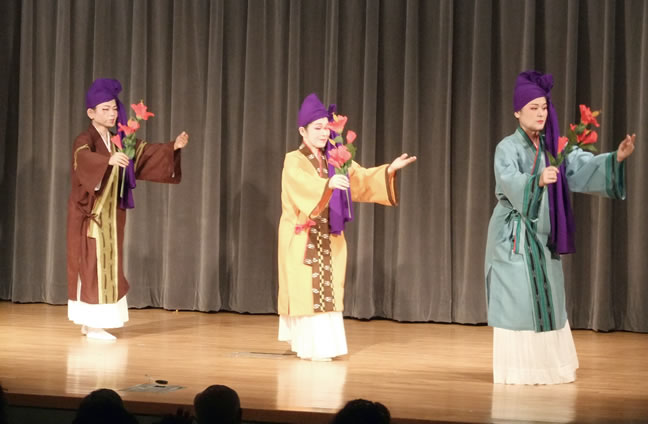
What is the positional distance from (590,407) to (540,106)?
4.79 ft

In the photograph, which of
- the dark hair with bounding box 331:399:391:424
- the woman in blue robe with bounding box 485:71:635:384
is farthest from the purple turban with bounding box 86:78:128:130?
the dark hair with bounding box 331:399:391:424

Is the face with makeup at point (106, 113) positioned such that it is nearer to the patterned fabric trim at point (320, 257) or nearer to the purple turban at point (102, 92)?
the purple turban at point (102, 92)

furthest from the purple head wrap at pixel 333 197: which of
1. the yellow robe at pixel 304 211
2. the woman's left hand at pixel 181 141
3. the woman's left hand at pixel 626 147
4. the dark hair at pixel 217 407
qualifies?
the dark hair at pixel 217 407

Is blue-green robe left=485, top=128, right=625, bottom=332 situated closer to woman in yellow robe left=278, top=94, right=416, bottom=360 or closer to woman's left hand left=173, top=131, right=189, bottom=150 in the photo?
woman in yellow robe left=278, top=94, right=416, bottom=360

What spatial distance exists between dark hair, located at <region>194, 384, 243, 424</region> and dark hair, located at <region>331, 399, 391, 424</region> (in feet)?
1.11

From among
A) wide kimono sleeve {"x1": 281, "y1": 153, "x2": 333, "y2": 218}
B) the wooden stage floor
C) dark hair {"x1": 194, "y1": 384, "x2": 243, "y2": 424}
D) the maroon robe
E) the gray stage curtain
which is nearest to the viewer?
dark hair {"x1": 194, "y1": 384, "x2": 243, "y2": 424}

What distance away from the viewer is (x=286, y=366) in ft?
17.2

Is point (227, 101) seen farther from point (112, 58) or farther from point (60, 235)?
point (60, 235)

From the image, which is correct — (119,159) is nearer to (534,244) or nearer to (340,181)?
(340,181)

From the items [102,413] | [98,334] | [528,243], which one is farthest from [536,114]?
[98,334]

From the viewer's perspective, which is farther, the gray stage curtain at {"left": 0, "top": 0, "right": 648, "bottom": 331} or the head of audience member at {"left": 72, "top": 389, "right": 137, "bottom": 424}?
the gray stage curtain at {"left": 0, "top": 0, "right": 648, "bottom": 331}

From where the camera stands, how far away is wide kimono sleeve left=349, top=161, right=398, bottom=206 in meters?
5.47

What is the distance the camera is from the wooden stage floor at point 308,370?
13.5 feet

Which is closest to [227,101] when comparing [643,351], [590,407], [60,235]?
[60,235]
